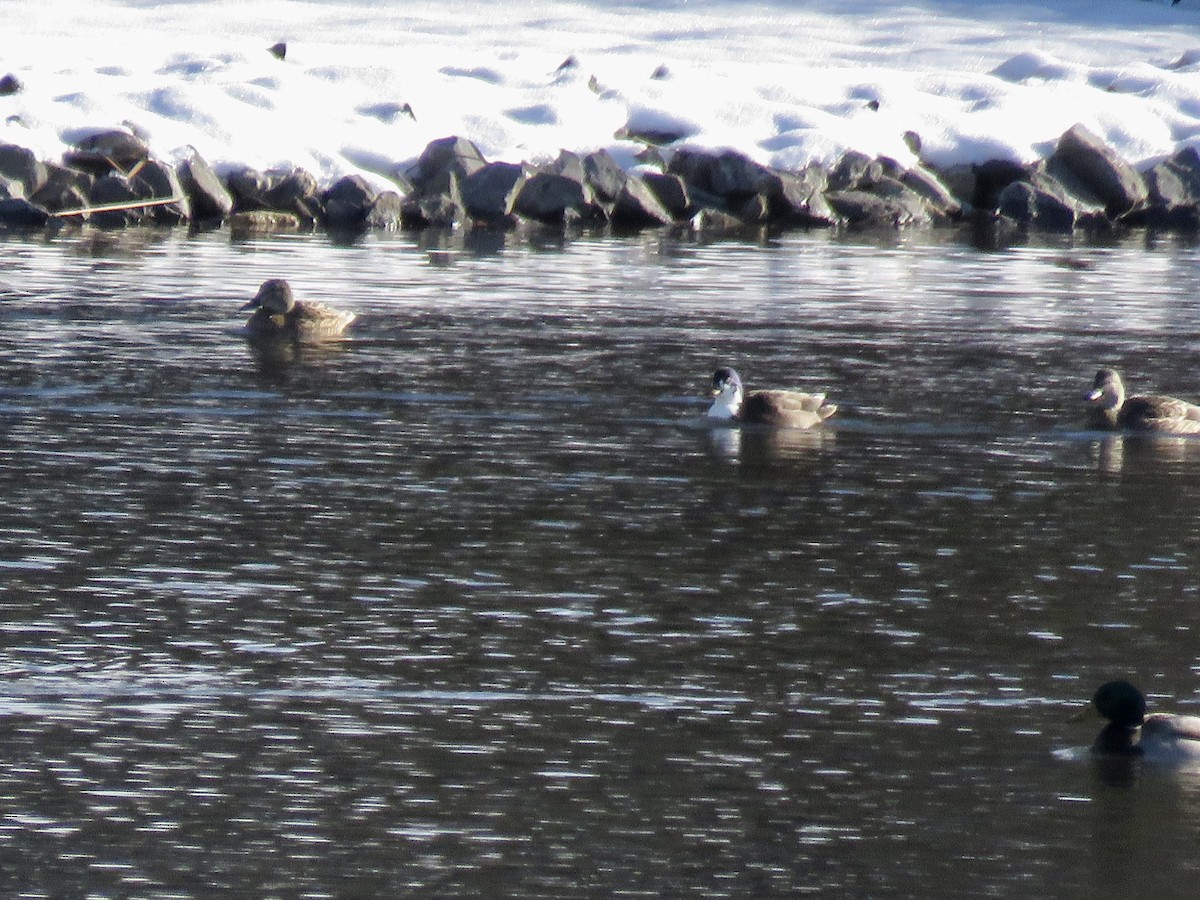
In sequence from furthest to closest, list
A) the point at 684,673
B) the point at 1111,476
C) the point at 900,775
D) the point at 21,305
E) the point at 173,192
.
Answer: the point at 173,192, the point at 21,305, the point at 1111,476, the point at 684,673, the point at 900,775

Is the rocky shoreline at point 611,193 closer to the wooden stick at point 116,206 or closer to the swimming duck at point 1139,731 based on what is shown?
the wooden stick at point 116,206

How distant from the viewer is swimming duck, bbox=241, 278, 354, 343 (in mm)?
22609

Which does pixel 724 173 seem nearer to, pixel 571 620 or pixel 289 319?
pixel 289 319

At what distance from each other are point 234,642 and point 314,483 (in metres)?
4.29

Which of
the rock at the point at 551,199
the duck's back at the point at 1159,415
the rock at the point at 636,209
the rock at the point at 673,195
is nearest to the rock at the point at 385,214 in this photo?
the rock at the point at 551,199

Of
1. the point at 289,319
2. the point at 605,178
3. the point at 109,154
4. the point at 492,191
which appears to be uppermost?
the point at 109,154

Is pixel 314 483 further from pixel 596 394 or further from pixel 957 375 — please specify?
pixel 957 375

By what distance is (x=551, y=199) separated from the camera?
134ft

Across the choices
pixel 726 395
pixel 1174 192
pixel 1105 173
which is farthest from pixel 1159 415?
pixel 1174 192

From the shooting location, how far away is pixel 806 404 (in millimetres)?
17672

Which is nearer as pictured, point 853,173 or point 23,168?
point 23,168

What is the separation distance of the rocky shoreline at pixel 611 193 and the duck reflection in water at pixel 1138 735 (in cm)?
2980

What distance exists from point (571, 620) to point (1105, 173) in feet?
114

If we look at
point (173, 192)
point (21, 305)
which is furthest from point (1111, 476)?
point (173, 192)
